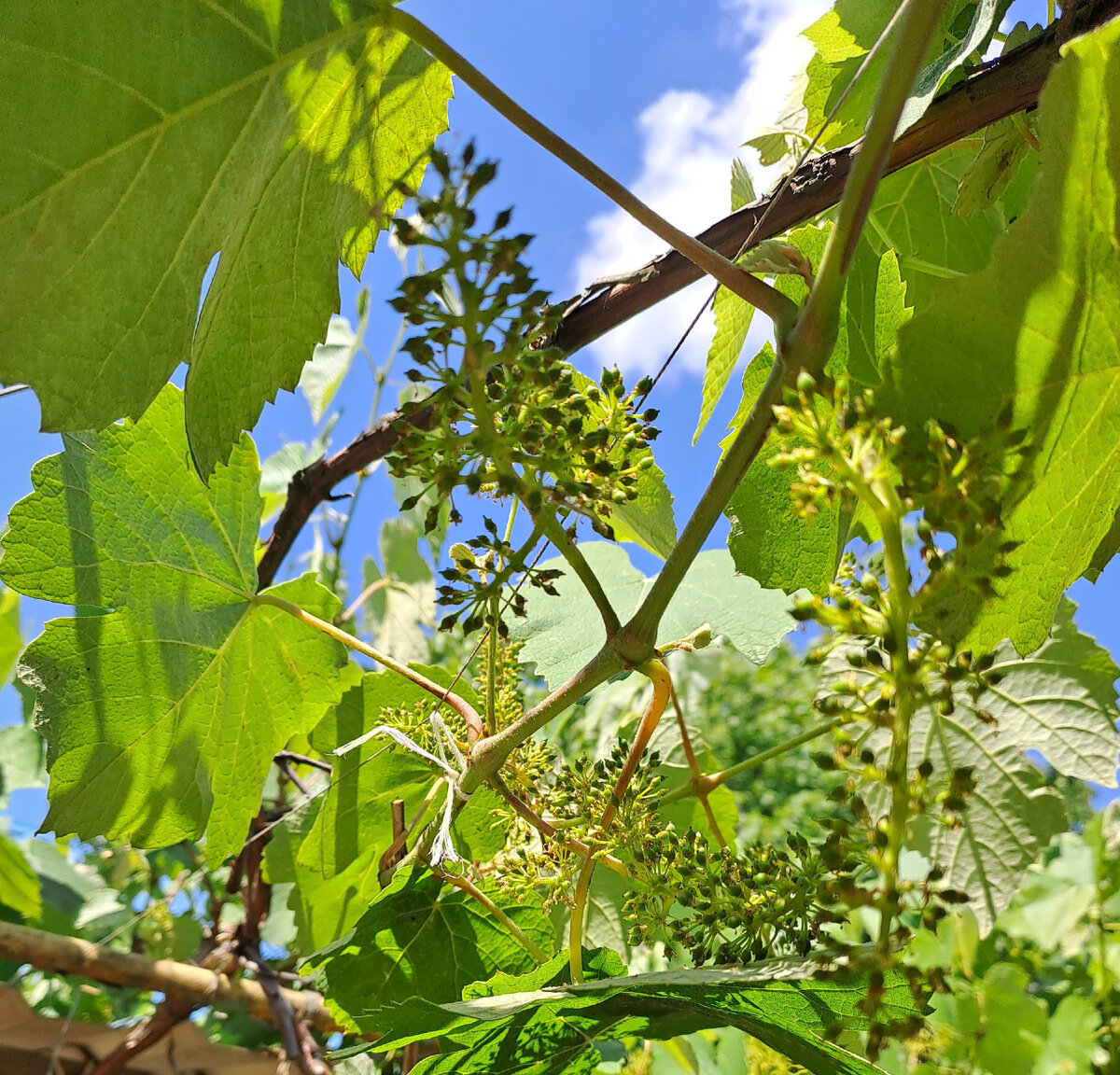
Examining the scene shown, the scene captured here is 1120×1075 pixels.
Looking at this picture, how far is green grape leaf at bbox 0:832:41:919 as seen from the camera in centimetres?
173

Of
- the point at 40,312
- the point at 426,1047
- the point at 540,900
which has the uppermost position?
the point at 40,312

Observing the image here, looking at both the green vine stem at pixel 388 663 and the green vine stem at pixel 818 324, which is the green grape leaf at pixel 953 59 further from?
the green vine stem at pixel 388 663

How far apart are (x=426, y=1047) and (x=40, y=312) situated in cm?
92

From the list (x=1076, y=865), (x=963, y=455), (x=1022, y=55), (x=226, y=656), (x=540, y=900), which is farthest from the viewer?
(x=1076, y=865)

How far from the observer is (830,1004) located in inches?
24.4

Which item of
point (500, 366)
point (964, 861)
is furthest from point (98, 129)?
point (964, 861)

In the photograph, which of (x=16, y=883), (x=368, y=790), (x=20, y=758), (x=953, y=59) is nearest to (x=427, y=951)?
(x=368, y=790)

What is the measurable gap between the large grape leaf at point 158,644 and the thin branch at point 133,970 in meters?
0.40

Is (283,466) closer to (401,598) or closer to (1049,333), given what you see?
(401,598)

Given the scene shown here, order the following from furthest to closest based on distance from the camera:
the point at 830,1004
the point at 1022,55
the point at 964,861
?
the point at 964,861 < the point at 1022,55 < the point at 830,1004

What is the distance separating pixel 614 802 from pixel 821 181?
1.75 ft

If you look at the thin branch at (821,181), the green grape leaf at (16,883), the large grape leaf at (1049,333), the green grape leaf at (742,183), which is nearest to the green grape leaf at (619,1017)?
the large grape leaf at (1049,333)

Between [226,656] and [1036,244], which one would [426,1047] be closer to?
[226,656]

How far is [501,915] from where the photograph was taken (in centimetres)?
85
